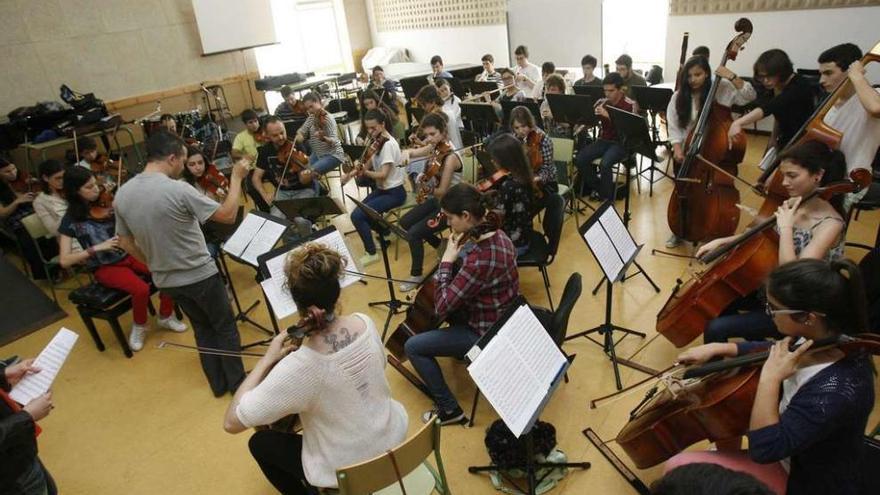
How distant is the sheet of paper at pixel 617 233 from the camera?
2.87 m

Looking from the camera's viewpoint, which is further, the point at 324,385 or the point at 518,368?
the point at 518,368

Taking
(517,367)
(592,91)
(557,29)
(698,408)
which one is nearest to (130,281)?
(517,367)

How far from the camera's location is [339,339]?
71.7 inches

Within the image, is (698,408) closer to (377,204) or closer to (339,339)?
(339,339)

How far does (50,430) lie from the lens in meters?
3.32

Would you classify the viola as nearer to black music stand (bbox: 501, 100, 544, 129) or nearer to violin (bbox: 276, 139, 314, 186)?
violin (bbox: 276, 139, 314, 186)

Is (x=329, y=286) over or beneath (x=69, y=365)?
over

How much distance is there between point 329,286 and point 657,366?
2.24m

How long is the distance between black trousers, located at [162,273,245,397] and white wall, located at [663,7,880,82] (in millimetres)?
7001

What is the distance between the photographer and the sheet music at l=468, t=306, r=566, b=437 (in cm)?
188

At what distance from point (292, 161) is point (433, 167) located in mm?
1478

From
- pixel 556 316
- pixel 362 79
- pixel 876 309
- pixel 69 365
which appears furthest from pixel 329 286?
pixel 362 79

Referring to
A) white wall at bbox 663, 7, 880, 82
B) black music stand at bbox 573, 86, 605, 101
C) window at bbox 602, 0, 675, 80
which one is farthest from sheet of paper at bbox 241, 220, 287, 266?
window at bbox 602, 0, 675, 80

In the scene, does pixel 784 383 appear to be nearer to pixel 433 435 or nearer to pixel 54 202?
pixel 433 435
